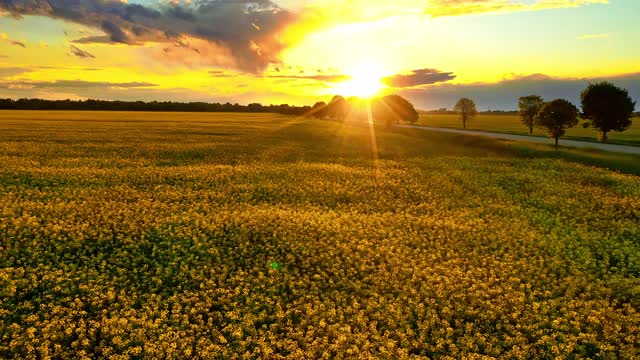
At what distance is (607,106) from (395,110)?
4919cm

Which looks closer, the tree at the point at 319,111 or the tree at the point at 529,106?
the tree at the point at 529,106

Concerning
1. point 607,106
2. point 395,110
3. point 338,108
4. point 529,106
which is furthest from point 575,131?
point 338,108

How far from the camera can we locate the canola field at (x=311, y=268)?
34.3 ft

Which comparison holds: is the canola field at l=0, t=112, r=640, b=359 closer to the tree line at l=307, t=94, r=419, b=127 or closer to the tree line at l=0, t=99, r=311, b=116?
the tree line at l=307, t=94, r=419, b=127

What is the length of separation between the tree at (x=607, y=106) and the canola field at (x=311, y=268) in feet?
138

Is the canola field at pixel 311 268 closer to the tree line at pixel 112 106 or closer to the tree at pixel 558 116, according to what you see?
the tree at pixel 558 116

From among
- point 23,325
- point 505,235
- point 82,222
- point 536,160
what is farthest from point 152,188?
point 536,160

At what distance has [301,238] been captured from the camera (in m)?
17.5

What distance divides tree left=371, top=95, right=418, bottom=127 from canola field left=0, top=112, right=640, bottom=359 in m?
77.7

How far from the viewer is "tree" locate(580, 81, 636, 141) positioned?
64.8 meters

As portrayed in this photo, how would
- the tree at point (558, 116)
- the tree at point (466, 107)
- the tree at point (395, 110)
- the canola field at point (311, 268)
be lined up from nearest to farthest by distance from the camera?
the canola field at point (311, 268) < the tree at point (558, 116) < the tree at point (395, 110) < the tree at point (466, 107)

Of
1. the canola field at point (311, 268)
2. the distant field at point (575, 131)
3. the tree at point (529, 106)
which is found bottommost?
the canola field at point (311, 268)

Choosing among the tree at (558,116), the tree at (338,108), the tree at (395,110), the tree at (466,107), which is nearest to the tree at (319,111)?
the tree at (338,108)

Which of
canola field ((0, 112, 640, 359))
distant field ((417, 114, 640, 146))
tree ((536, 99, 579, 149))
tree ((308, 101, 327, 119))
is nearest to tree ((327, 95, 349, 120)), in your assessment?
tree ((308, 101, 327, 119))
